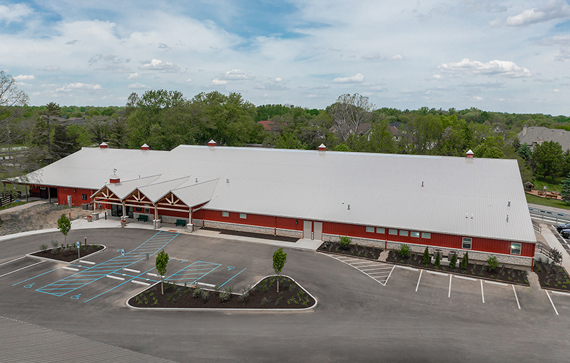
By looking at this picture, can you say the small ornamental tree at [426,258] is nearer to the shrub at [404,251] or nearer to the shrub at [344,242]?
the shrub at [404,251]

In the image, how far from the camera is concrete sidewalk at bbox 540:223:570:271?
1194 inches

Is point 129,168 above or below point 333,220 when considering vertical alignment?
above

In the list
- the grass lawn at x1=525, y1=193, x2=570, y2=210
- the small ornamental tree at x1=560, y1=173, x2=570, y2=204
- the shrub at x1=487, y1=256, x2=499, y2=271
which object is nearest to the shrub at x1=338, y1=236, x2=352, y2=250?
the shrub at x1=487, y1=256, x2=499, y2=271

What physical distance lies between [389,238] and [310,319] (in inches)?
534

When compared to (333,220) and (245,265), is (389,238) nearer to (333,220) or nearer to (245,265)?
(333,220)

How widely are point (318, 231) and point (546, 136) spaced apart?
3246 inches

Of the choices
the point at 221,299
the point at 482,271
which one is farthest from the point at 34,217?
the point at 482,271

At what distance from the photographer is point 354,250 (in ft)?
103

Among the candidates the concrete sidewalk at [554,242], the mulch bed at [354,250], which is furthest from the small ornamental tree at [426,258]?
the concrete sidewalk at [554,242]

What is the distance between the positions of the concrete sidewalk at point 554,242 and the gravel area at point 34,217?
46.7m

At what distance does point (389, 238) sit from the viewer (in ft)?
105

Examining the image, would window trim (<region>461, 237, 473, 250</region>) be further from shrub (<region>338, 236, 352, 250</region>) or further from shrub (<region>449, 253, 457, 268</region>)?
shrub (<region>338, 236, 352, 250</region>)

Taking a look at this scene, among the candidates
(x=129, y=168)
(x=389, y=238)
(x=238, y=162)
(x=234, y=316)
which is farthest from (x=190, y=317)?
(x=129, y=168)

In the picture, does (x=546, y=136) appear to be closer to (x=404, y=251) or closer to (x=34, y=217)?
(x=404, y=251)
